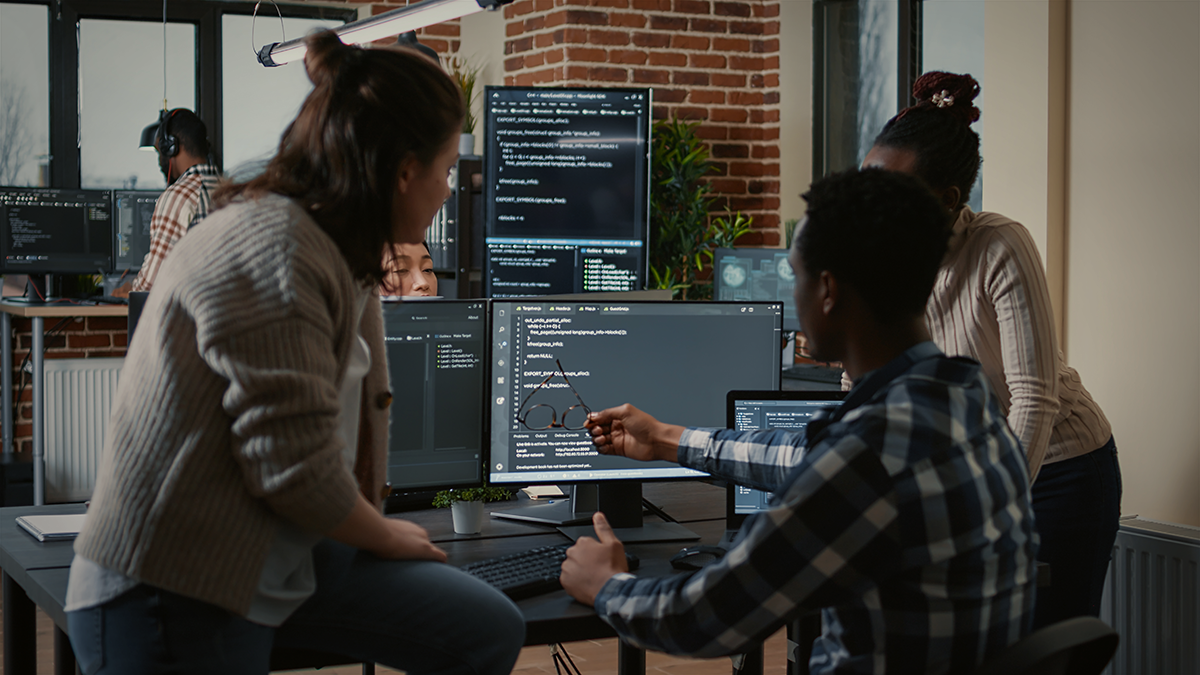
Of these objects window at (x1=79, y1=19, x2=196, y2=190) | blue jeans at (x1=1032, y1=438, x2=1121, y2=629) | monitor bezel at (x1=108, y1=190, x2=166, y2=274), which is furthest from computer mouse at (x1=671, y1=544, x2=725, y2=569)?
window at (x1=79, y1=19, x2=196, y2=190)

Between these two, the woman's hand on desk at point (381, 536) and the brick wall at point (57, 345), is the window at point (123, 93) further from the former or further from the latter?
the woman's hand on desk at point (381, 536)

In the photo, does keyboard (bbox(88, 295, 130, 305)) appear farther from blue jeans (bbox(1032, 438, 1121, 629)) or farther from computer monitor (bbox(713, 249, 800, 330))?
blue jeans (bbox(1032, 438, 1121, 629))

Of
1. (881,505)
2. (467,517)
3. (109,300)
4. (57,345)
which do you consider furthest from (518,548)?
(57,345)

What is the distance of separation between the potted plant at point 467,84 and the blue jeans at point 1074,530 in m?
3.48

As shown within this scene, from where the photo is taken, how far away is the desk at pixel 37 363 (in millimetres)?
4781

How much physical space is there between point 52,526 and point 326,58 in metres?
1.03

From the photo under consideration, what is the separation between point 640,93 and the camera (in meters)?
4.57

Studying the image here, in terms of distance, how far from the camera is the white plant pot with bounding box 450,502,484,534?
1869 mm

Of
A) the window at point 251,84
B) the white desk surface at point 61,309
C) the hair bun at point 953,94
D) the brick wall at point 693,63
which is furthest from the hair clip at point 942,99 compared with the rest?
the window at point 251,84

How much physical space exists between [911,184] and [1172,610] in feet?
6.75

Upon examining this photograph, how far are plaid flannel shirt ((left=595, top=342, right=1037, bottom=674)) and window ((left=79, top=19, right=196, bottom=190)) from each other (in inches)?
207

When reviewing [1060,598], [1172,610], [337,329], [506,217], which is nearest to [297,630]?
[337,329]

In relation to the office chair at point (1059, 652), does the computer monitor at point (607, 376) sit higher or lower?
higher

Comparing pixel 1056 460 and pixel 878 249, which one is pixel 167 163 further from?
pixel 878 249
